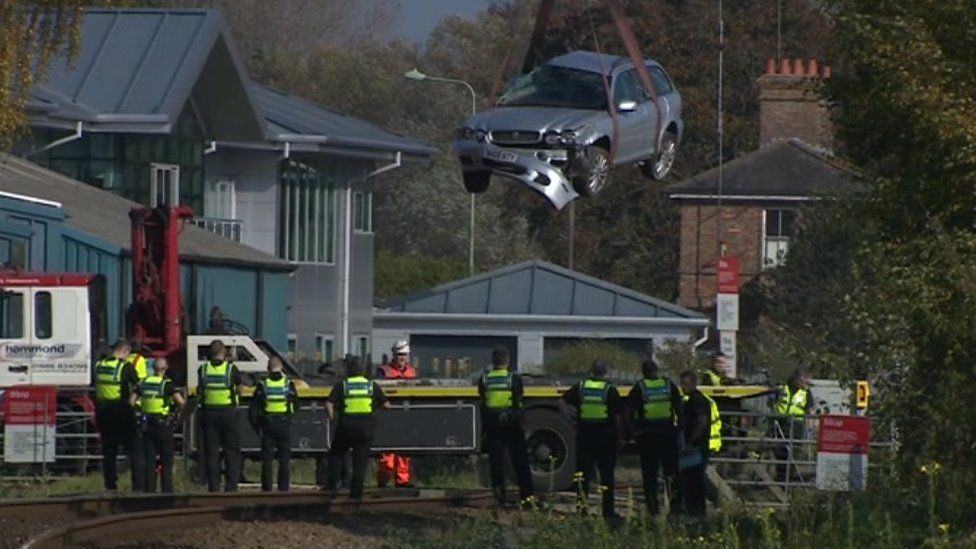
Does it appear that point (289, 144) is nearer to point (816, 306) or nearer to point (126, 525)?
point (816, 306)

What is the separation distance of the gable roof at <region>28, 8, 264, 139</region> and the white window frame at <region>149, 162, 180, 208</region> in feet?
4.88

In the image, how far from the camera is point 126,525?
2092cm

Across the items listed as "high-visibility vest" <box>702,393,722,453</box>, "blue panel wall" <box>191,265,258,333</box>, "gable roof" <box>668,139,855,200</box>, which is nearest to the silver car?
"high-visibility vest" <box>702,393,722,453</box>

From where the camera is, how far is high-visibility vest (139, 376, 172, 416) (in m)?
26.6

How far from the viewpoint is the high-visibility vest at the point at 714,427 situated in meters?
26.0

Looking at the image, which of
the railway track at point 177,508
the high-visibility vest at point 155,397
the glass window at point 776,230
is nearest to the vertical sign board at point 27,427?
the high-visibility vest at point 155,397

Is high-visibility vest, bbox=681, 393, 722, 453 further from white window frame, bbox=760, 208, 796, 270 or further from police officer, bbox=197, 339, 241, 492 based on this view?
white window frame, bbox=760, 208, 796, 270

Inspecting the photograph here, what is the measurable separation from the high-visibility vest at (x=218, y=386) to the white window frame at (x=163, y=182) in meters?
21.4

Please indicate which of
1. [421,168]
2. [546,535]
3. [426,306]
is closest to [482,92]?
[421,168]

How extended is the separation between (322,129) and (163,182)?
508 cm

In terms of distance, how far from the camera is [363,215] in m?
57.0

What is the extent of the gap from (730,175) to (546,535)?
4463cm

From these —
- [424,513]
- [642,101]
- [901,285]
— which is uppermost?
[642,101]

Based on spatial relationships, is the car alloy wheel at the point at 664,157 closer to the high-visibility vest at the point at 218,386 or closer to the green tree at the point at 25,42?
the high-visibility vest at the point at 218,386
